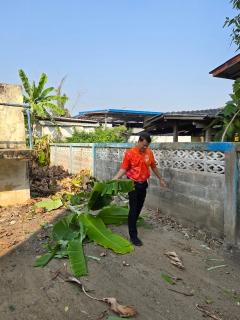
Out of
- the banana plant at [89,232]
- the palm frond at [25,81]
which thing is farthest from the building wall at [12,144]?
the palm frond at [25,81]

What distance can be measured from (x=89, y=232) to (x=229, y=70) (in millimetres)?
5952

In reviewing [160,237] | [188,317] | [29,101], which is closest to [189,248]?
[160,237]

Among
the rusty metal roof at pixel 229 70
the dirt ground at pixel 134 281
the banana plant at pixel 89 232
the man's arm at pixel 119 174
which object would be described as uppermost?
the rusty metal roof at pixel 229 70

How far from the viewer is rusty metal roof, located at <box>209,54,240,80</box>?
258 inches

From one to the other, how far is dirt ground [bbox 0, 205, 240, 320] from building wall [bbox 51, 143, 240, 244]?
315mm

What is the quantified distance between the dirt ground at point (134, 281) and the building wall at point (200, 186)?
0.31m

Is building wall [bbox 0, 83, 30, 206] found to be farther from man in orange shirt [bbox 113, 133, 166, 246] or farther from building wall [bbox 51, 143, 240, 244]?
man in orange shirt [bbox 113, 133, 166, 246]

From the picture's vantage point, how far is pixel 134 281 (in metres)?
3.03

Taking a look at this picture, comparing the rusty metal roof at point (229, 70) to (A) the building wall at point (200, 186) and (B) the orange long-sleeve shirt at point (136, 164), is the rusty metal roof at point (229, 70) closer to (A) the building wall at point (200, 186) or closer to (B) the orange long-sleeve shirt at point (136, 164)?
(A) the building wall at point (200, 186)

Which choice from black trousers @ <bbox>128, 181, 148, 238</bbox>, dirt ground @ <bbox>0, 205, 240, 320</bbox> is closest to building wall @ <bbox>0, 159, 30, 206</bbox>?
dirt ground @ <bbox>0, 205, 240, 320</bbox>

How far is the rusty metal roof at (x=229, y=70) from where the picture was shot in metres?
6.55

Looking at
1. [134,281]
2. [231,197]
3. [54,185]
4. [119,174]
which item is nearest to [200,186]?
[231,197]

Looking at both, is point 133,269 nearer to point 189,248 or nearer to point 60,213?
point 189,248

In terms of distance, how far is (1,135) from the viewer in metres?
6.25
